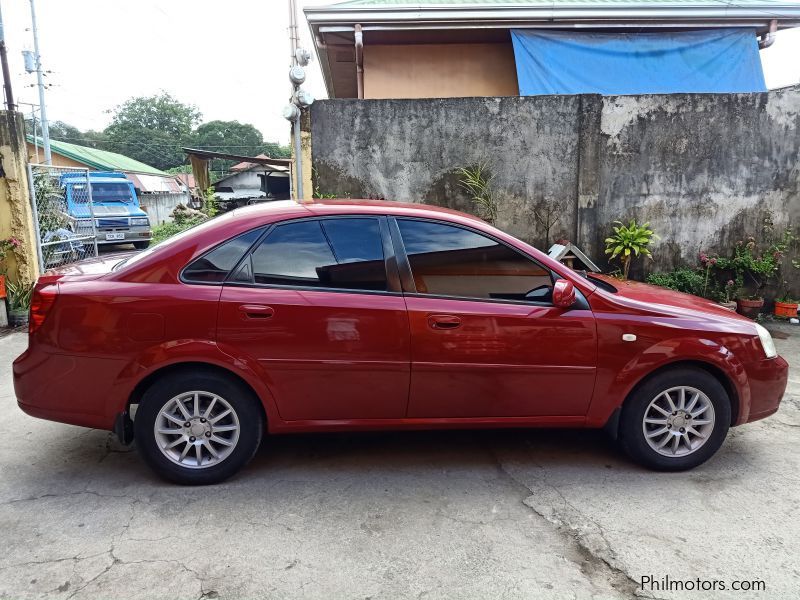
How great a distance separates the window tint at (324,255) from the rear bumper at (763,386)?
2.34m

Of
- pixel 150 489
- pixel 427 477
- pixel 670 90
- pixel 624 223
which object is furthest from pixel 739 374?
pixel 670 90

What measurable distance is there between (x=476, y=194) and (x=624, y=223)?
199 centimetres

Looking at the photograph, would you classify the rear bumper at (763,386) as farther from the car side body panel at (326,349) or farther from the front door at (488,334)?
the front door at (488,334)

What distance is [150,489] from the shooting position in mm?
3277

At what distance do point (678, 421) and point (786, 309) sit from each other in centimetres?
504

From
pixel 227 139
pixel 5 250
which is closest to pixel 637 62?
pixel 5 250

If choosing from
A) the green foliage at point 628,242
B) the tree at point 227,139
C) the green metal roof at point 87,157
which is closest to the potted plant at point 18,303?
the green foliage at point 628,242

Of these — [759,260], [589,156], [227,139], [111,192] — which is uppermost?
[227,139]

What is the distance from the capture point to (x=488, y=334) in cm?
333

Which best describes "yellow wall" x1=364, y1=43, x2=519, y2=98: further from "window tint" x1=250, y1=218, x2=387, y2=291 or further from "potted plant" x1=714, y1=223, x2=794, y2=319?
"window tint" x1=250, y1=218, x2=387, y2=291

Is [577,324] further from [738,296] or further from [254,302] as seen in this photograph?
[738,296]

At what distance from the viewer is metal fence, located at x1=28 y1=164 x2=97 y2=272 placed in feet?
24.3

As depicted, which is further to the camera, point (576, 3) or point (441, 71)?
point (441, 71)

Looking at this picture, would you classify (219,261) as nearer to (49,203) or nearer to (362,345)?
(362,345)
